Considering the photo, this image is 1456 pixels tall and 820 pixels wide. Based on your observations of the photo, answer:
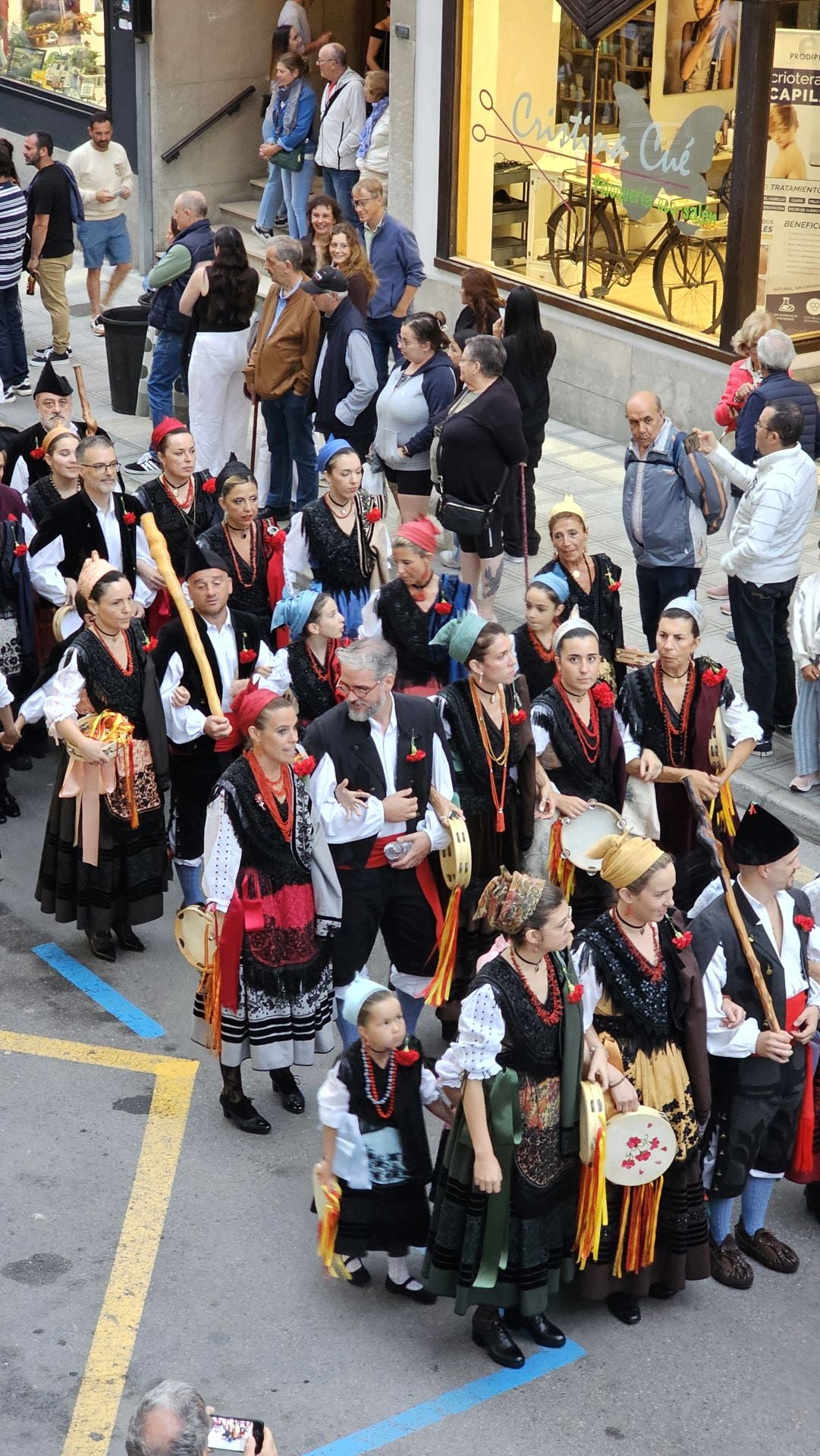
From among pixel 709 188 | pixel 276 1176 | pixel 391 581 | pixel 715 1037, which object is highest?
pixel 709 188

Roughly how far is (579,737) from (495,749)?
16.4 inches

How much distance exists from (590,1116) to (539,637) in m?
2.75

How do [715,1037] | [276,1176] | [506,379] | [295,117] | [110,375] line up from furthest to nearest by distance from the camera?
[295,117] < [110,375] < [506,379] < [276,1176] < [715,1037]

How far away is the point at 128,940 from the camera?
790 cm

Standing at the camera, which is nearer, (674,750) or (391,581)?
(674,750)

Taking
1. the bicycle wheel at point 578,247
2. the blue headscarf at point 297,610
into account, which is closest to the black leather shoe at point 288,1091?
the blue headscarf at point 297,610

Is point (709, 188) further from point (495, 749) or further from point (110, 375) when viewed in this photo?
point (495, 749)

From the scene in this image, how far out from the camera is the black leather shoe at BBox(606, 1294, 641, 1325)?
5688 mm

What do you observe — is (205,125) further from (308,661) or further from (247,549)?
(308,661)

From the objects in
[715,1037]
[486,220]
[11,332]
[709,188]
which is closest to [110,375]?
[11,332]

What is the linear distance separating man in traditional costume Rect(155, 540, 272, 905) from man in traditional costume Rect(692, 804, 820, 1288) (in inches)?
98.6

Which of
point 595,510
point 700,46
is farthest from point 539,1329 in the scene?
point 700,46

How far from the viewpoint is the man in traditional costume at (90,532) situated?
28.5 ft

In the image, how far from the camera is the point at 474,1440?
5184 mm
